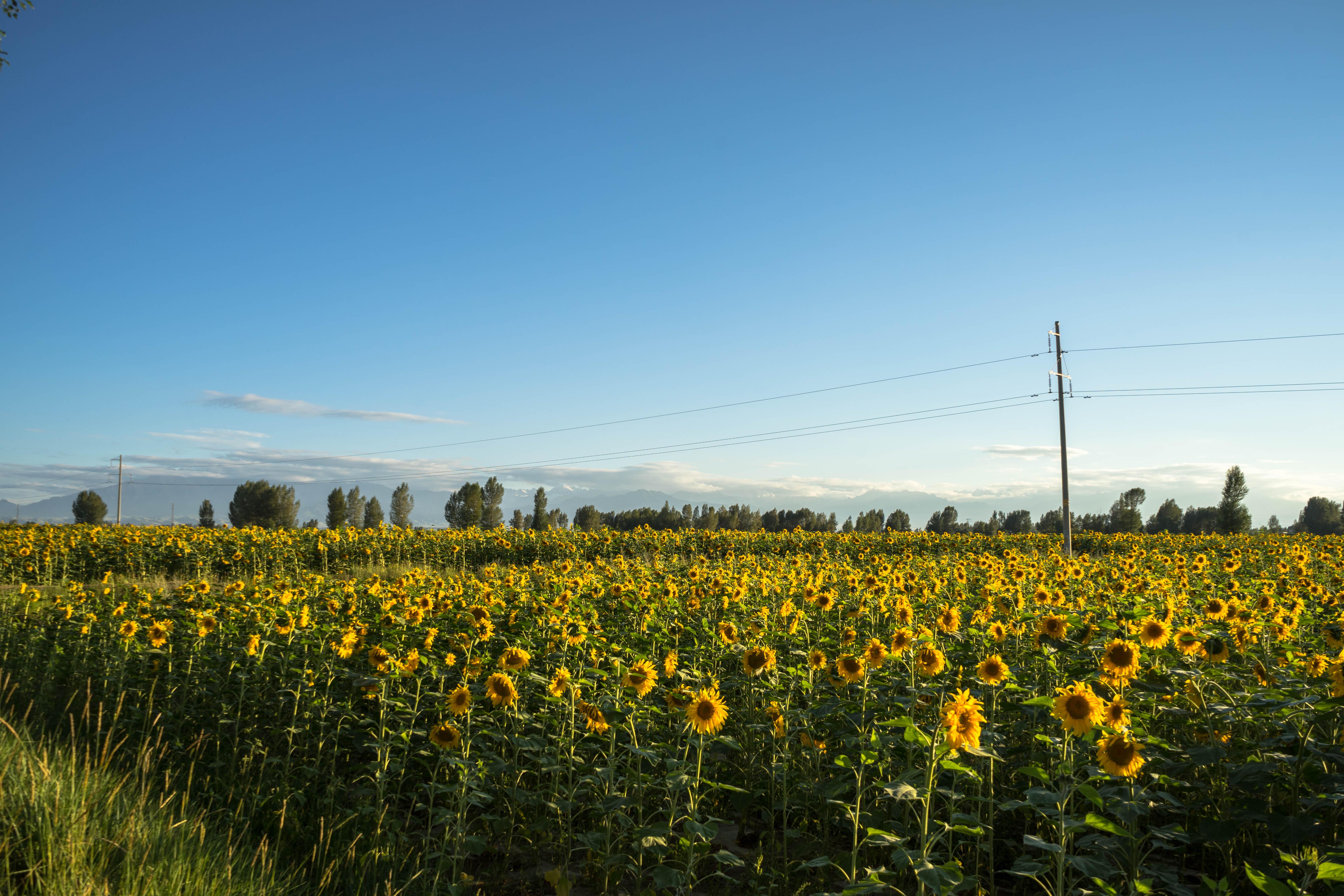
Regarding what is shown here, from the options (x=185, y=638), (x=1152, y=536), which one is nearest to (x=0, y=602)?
(x=185, y=638)

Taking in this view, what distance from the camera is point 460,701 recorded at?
4367mm

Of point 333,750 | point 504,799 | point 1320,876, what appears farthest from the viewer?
point 333,750

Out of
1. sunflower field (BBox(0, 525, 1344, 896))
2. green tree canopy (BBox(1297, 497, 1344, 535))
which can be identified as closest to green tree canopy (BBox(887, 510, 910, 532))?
green tree canopy (BBox(1297, 497, 1344, 535))

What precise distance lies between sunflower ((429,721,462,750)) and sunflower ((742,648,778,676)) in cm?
184

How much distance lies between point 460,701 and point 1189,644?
456 cm

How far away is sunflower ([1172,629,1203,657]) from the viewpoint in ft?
14.3

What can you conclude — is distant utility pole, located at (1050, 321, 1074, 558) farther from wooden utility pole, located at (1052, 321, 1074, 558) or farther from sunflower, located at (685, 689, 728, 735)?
sunflower, located at (685, 689, 728, 735)

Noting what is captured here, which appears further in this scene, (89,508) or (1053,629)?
(89,508)

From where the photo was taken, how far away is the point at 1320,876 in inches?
89.0

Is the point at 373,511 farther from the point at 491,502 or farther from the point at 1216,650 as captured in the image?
the point at 1216,650

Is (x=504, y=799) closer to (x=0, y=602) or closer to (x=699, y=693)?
(x=699, y=693)

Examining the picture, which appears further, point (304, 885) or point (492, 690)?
point (492, 690)

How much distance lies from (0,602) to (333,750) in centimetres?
959

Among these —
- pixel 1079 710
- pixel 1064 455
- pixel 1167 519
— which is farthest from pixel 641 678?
pixel 1167 519
